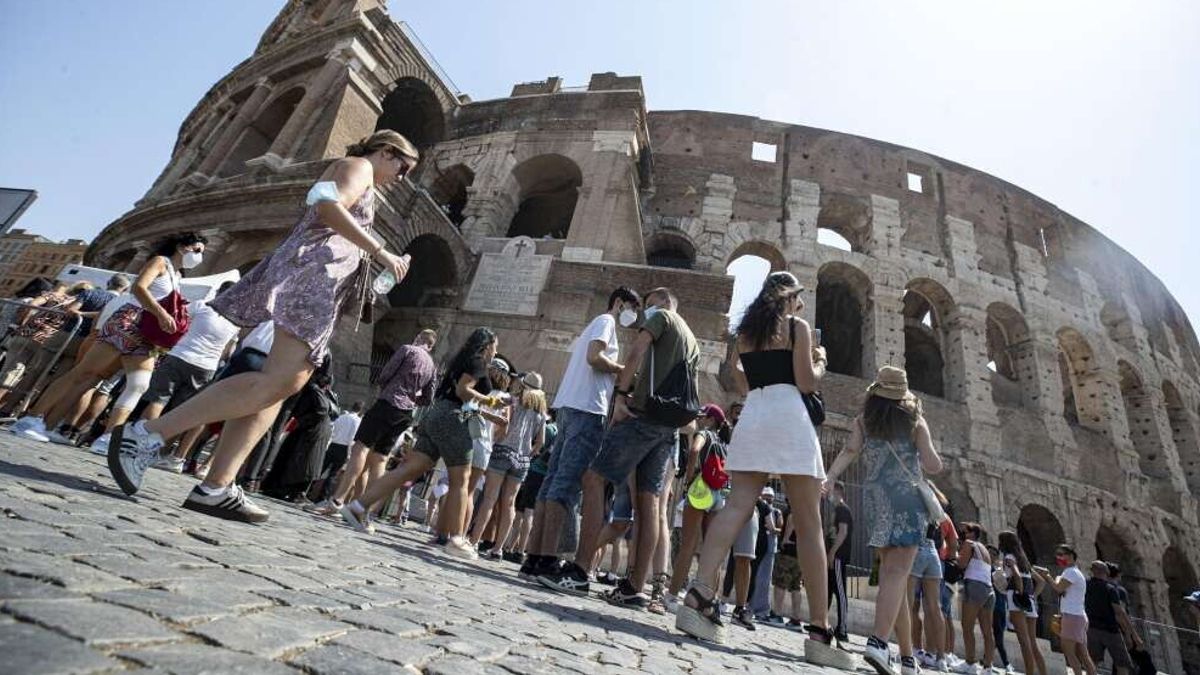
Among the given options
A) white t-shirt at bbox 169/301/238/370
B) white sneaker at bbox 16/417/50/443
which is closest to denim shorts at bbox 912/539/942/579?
white t-shirt at bbox 169/301/238/370

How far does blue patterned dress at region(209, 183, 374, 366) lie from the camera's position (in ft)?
8.06

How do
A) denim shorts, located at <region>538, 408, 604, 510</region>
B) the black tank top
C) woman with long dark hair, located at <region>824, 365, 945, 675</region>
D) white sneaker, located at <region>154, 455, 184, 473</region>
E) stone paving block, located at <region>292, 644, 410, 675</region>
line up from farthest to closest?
1. white sneaker, located at <region>154, 455, 184, 473</region>
2. denim shorts, located at <region>538, 408, 604, 510</region>
3. woman with long dark hair, located at <region>824, 365, 945, 675</region>
4. the black tank top
5. stone paving block, located at <region>292, 644, 410, 675</region>

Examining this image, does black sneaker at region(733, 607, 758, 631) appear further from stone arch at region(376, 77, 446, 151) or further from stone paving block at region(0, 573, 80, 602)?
stone arch at region(376, 77, 446, 151)

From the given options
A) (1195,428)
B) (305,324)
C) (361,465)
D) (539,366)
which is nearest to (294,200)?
(539,366)

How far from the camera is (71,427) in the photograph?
5.04 m

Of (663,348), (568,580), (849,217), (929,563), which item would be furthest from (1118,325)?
(568,580)

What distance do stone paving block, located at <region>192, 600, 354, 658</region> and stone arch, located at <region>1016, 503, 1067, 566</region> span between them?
57.4ft

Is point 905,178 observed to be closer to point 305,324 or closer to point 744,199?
point 744,199

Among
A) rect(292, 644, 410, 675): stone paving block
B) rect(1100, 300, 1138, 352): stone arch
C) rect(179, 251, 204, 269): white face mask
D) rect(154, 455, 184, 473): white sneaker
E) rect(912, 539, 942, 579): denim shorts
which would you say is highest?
rect(1100, 300, 1138, 352): stone arch

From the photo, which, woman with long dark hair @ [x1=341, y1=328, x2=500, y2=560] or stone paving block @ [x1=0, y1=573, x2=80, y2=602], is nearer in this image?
stone paving block @ [x1=0, y1=573, x2=80, y2=602]

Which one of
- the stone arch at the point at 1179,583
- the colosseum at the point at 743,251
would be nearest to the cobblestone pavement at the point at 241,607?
the colosseum at the point at 743,251

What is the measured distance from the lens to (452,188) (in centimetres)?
1728

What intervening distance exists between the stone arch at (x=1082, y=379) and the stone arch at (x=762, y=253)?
29.8 ft

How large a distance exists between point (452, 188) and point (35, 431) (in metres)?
14.0
